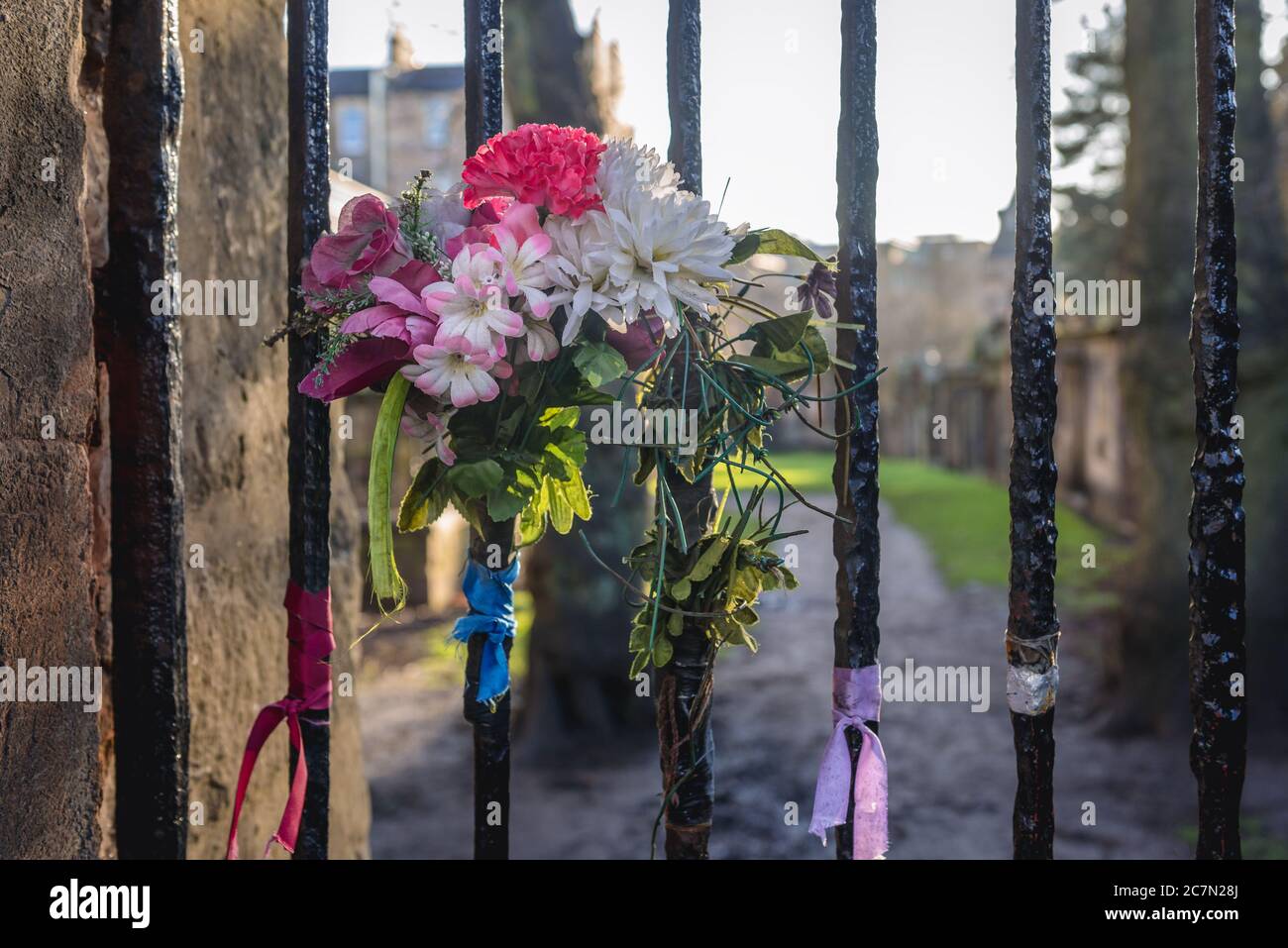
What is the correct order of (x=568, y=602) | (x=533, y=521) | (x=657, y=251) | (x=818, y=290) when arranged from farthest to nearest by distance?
(x=568, y=602) → (x=533, y=521) → (x=818, y=290) → (x=657, y=251)

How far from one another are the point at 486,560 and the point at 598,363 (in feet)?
1.44

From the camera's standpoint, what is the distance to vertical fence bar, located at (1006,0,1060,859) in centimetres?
177

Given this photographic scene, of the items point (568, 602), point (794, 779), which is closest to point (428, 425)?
point (794, 779)

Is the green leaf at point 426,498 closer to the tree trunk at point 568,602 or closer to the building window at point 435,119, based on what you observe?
the tree trunk at point 568,602

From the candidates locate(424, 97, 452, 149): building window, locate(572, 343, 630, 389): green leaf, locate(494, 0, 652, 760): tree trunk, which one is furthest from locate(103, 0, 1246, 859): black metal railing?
locate(424, 97, 452, 149): building window

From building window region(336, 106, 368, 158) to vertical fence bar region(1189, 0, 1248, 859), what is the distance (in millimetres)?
36595

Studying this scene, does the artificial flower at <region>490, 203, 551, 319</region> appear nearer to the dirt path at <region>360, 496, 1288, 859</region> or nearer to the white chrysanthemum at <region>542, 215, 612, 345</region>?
the white chrysanthemum at <region>542, 215, 612, 345</region>

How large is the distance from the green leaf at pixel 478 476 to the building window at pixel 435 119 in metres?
35.9

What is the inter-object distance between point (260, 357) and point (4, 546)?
1.27 meters

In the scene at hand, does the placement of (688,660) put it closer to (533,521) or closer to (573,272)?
(533,521)

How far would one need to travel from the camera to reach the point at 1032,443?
1.78 m

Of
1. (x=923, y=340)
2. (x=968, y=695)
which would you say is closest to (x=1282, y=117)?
(x=968, y=695)

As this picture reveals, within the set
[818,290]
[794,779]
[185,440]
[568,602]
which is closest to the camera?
[818,290]
